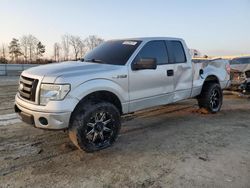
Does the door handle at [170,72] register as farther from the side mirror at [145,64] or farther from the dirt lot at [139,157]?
the dirt lot at [139,157]

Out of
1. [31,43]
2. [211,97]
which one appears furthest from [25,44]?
[211,97]

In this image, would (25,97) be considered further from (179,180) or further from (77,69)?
(179,180)

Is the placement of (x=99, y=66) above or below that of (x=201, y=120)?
above

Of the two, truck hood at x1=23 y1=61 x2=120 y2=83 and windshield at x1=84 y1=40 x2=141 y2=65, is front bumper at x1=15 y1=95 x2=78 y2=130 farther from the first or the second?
windshield at x1=84 y1=40 x2=141 y2=65

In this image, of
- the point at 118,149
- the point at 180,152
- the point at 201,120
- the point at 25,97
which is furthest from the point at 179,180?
the point at 201,120

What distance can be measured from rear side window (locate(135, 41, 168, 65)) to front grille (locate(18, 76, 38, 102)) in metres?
1.96

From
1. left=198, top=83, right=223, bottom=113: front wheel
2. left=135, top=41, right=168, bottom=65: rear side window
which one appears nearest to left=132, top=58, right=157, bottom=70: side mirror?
left=135, top=41, right=168, bottom=65: rear side window

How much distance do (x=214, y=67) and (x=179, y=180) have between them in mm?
4761

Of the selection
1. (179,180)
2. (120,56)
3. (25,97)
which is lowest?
(179,180)

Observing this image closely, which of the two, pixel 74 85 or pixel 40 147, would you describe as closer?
pixel 74 85

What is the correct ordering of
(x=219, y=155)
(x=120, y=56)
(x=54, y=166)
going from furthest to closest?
(x=120, y=56) → (x=219, y=155) → (x=54, y=166)

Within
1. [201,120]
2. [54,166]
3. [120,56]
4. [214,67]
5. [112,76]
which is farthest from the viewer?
[214,67]

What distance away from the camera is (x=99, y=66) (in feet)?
15.6

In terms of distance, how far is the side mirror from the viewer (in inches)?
193
